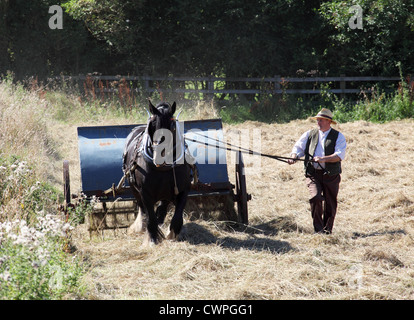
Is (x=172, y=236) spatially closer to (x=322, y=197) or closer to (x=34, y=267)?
(x=322, y=197)

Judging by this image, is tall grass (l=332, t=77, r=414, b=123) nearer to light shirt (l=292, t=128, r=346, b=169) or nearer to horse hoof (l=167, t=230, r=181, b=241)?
light shirt (l=292, t=128, r=346, b=169)

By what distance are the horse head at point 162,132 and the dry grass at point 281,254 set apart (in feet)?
3.29

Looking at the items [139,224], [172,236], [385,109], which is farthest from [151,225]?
[385,109]

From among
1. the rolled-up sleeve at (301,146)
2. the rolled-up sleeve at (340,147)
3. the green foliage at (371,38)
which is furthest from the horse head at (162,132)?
the green foliage at (371,38)

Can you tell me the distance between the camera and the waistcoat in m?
6.89

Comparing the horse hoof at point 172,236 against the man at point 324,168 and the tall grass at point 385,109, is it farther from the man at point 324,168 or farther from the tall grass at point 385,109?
the tall grass at point 385,109

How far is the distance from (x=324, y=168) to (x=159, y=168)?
2.07 m

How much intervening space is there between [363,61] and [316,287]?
1355 cm

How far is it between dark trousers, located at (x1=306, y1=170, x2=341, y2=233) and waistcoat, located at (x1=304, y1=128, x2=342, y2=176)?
0.07 m

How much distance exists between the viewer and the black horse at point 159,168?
6105 millimetres

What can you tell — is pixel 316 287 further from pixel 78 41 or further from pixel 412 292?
pixel 78 41

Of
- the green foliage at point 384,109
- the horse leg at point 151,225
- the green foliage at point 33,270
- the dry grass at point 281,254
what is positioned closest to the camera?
the green foliage at point 33,270

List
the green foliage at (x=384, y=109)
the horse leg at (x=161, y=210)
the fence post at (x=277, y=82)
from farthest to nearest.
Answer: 1. the fence post at (x=277, y=82)
2. the green foliage at (x=384, y=109)
3. the horse leg at (x=161, y=210)

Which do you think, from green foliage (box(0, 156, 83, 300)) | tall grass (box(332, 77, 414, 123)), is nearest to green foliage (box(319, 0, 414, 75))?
tall grass (box(332, 77, 414, 123))
